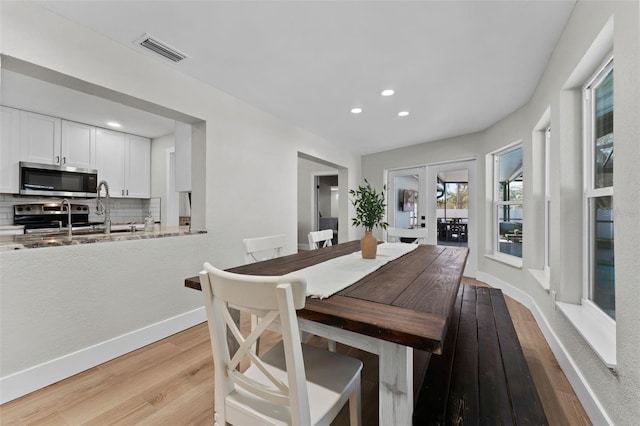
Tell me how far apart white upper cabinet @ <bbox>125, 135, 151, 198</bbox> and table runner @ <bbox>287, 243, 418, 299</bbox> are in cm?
422

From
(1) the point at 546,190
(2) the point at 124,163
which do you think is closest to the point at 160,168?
(2) the point at 124,163

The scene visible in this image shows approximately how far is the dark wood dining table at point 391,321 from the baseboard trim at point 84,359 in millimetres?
1330

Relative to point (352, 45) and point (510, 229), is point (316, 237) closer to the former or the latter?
point (352, 45)

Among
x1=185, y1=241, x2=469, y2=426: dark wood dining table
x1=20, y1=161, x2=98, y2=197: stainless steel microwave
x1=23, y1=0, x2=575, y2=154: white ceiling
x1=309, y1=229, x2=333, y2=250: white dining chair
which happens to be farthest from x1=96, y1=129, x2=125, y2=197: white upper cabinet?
x1=185, y1=241, x2=469, y2=426: dark wood dining table

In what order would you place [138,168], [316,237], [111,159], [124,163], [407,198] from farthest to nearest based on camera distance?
[407,198], [138,168], [124,163], [111,159], [316,237]

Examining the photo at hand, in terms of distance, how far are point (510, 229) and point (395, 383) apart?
12.6 ft

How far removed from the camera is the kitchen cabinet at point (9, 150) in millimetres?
3145

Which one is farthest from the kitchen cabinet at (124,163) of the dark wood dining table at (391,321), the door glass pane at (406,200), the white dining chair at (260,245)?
the door glass pane at (406,200)

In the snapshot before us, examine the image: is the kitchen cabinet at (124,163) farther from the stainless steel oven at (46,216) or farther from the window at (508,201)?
the window at (508,201)

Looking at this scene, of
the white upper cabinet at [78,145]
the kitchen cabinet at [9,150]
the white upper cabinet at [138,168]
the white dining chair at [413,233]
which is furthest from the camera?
the white upper cabinet at [138,168]

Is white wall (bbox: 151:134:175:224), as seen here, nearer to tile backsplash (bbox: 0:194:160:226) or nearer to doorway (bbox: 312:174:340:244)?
tile backsplash (bbox: 0:194:160:226)

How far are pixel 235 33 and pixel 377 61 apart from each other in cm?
113

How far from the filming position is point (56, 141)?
355 centimetres

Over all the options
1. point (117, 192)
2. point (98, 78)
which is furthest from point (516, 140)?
point (117, 192)
